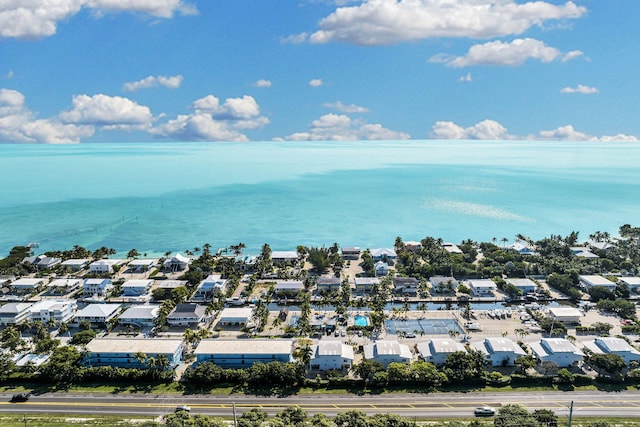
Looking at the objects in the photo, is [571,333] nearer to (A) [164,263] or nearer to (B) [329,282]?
(B) [329,282]

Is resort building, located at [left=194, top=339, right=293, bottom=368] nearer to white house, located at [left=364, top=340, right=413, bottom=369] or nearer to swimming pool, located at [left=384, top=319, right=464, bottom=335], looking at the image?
white house, located at [left=364, top=340, right=413, bottom=369]

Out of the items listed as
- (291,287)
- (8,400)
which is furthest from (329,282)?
(8,400)

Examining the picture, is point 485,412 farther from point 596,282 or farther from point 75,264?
point 75,264

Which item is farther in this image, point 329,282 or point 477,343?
point 329,282

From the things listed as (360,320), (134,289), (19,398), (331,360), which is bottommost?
(19,398)

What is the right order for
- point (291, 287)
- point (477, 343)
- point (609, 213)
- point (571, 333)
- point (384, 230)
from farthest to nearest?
1. point (609, 213)
2. point (384, 230)
3. point (291, 287)
4. point (571, 333)
5. point (477, 343)

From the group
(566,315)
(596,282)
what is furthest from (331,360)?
(596,282)

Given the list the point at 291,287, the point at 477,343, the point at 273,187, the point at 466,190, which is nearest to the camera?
the point at 477,343
